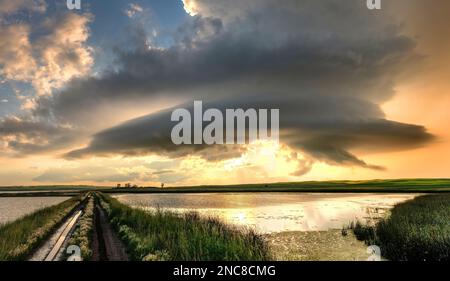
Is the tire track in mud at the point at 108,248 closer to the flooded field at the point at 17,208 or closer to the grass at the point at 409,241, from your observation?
the grass at the point at 409,241

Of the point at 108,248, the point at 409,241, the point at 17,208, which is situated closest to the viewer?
the point at 108,248

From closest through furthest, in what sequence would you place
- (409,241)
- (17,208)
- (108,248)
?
(108,248) < (409,241) < (17,208)

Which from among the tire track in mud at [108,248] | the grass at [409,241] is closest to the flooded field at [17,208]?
the tire track in mud at [108,248]

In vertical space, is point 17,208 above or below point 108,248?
below

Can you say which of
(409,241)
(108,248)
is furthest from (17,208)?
(409,241)

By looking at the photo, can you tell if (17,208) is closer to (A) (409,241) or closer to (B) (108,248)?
(B) (108,248)

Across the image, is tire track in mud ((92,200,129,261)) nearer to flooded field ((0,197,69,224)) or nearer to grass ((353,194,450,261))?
grass ((353,194,450,261))

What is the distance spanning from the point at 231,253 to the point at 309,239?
10.5 metres

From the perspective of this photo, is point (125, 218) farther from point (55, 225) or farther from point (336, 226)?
point (336, 226)

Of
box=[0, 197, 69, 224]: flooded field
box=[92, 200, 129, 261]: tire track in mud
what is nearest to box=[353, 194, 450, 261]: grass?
box=[92, 200, 129, 261]: tire track in mud

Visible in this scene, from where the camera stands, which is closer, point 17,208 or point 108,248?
point 108,248

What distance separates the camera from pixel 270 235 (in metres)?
23.4
